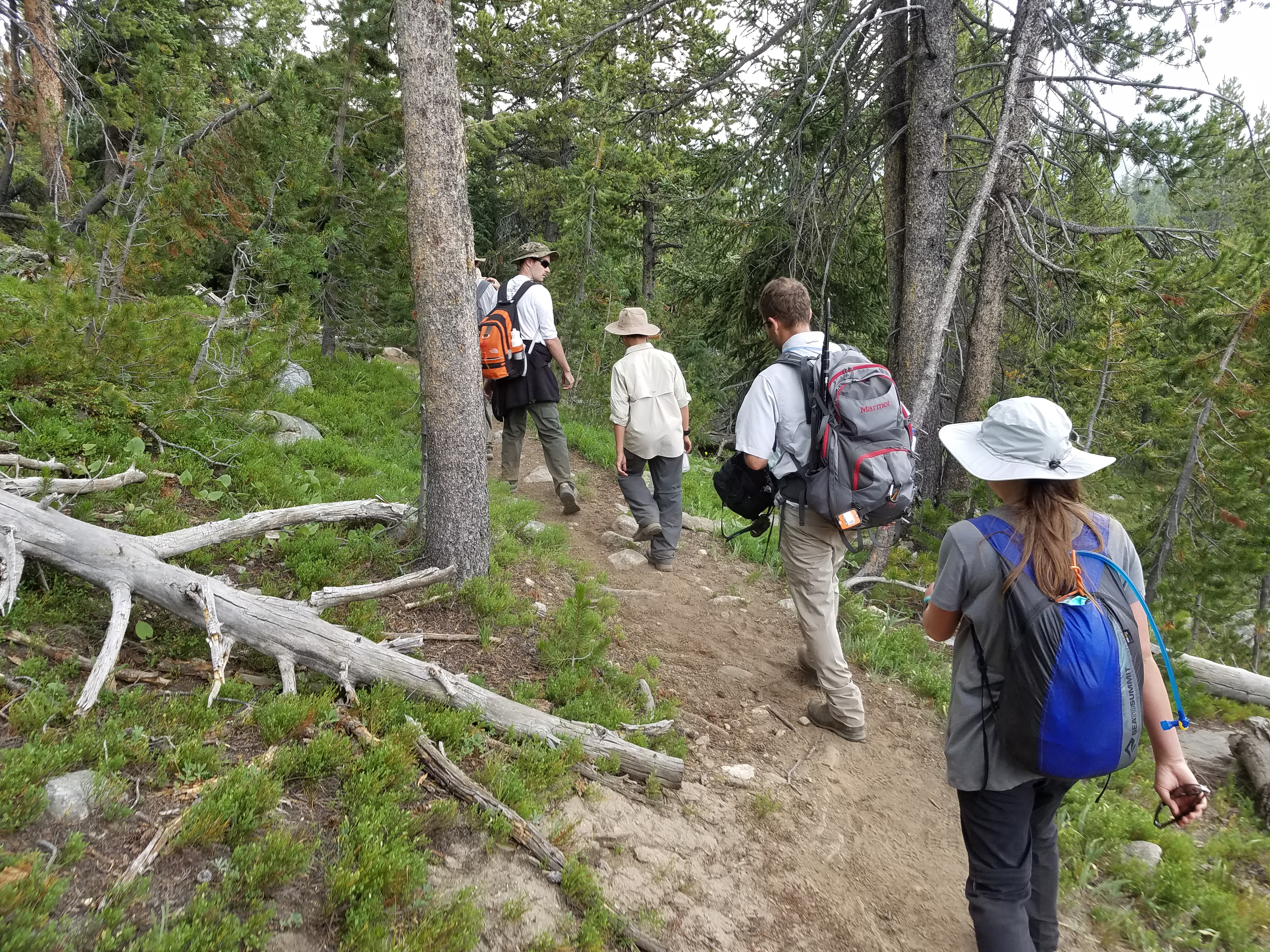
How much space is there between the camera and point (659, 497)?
6824 millimetres

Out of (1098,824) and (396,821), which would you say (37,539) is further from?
(1098,824)

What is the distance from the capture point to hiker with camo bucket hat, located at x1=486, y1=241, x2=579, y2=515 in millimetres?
7098

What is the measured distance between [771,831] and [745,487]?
6.17ft

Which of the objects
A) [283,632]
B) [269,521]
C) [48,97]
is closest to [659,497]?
[269,521]

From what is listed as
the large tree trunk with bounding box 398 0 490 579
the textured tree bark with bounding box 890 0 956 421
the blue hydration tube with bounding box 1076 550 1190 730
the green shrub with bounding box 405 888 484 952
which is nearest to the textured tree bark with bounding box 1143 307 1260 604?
the textured tree bark with bounding box 890 0 956 421

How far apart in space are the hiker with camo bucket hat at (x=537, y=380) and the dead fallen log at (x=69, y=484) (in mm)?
3394

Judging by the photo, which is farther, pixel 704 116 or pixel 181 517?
pixel 704 116

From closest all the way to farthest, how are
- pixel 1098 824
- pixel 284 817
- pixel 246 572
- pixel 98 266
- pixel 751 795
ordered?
1. pixel 284 817
2. pixel 751 795
3. pixel 1098 824
4. pixel 246 572
5. pixel 98 266

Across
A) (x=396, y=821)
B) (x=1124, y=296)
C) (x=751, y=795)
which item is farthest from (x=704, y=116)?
(x=396, y=821)

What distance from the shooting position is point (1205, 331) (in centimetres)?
707

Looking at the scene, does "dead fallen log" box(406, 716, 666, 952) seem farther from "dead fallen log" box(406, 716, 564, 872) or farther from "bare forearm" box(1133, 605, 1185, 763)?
"bare forearm" box(1133, 605, 1185, 763)

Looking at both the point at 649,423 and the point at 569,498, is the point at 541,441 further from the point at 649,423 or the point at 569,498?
the point at 649,423

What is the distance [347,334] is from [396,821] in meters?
10.1

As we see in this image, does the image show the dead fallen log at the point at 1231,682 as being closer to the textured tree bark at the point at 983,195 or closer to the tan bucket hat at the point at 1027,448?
the textured tree bark at the point at 983,195
